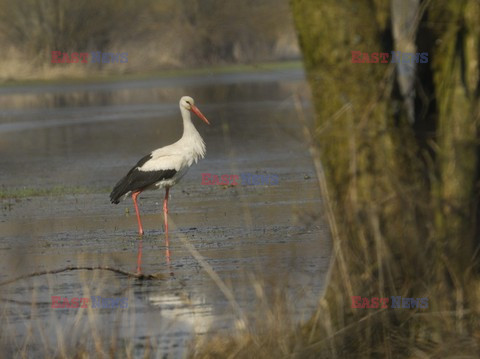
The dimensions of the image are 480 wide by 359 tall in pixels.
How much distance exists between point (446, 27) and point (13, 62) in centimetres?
4722

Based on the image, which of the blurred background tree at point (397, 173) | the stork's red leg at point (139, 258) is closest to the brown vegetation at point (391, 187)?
the blurred background tree at point (397, 173)

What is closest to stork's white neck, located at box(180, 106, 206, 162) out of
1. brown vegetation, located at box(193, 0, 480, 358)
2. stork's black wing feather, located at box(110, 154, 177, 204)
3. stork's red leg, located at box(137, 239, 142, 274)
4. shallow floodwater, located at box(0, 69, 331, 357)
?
stork's black wing feather, located at box(110, 154, 177, 204)

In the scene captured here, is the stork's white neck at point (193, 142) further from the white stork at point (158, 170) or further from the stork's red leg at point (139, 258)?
the stork's red leg at point (139, 258)

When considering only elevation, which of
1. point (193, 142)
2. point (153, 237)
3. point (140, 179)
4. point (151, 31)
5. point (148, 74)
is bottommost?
point (153, 237)

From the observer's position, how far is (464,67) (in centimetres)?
648

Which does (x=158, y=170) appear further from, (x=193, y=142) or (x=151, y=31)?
(x=151, y=31)

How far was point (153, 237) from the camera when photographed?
11.9 meters

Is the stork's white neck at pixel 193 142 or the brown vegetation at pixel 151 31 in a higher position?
the brown vegetation at pixel 151 31

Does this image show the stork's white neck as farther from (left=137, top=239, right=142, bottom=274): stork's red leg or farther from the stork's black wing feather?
(left=137, top=239, right=142, bottom=274): stork's red leg

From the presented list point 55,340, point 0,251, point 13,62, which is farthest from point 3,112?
point 55,340

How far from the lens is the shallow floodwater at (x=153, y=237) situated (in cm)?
722

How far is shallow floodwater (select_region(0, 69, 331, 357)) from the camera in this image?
7223mm

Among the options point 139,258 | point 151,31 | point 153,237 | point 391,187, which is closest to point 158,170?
point 153,237

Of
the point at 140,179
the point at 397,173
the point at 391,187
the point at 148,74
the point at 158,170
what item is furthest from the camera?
the point at 148,74
